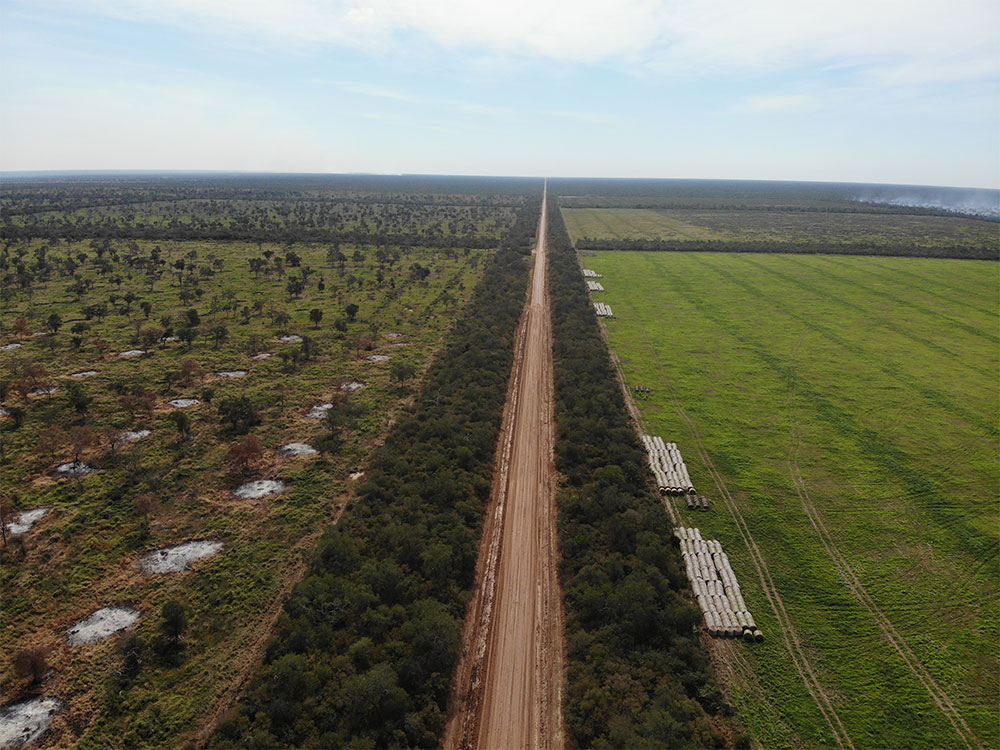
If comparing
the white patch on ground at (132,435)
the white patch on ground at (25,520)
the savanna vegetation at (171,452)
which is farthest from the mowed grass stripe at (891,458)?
the white patch on ground at (132,435)

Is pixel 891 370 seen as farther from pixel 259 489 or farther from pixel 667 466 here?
pixel 259 489

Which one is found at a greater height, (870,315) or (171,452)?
(870,315)

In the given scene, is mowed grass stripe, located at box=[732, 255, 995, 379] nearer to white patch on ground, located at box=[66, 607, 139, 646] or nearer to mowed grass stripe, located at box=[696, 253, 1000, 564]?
mowed grass stripe, located at box=[696, 253, 1000, 564]

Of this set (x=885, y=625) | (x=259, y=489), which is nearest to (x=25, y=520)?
(x=259, y=489)

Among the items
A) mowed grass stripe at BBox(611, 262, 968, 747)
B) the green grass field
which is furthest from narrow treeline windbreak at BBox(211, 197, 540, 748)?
mowed grass stripe at BBox(611, 262, 968, 747)

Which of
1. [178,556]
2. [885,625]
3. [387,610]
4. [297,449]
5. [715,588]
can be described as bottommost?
[885,625]

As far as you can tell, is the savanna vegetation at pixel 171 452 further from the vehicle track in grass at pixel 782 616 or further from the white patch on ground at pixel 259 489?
the vehicle track in grass at pixel 782 616
